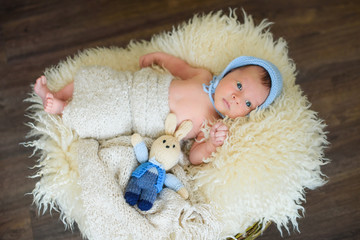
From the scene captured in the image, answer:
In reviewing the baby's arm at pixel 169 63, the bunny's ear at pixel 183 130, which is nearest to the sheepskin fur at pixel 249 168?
the bunny's ear at pixel 183 130

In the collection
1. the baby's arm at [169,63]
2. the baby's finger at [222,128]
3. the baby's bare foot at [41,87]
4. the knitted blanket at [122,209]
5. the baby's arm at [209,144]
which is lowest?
the knitted blanket at [122,209]

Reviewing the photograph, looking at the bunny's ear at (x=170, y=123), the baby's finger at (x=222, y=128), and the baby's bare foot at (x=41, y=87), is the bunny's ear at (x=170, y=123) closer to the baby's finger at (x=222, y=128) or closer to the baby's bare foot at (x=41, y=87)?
the baby's finger at (x=222, y=128)

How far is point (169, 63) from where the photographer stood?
1.40 meters

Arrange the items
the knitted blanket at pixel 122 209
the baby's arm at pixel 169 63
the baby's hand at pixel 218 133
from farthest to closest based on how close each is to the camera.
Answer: the baby's arm at pixel 169 63 < the baby's hand at pixel 218 133 < the knitted blanket at pixel 122 209

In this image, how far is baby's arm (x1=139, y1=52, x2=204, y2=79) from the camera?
139 cm

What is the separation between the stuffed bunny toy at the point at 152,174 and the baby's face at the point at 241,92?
0.22 m

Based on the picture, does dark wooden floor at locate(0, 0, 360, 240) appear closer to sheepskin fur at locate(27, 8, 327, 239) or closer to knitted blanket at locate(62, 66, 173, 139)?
sheepskin fur at locate(27, 8, 327, 239)

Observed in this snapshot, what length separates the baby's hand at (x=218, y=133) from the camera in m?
1.15

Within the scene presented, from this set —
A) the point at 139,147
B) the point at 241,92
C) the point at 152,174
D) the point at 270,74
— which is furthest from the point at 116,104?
the point at 270,74

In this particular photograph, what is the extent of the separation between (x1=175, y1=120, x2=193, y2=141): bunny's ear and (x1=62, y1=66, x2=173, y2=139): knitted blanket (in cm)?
7

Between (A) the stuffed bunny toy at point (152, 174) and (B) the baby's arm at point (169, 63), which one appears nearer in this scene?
(A) the stuffed bunny toy at point (152, 174)

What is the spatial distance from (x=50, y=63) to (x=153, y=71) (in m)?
0.64

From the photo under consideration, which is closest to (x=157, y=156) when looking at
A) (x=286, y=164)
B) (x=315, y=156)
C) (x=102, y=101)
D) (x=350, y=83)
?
(x=102, y=101)

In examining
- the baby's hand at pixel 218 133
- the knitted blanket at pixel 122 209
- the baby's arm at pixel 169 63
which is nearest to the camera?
the knitted blanket at pixel 122 209
